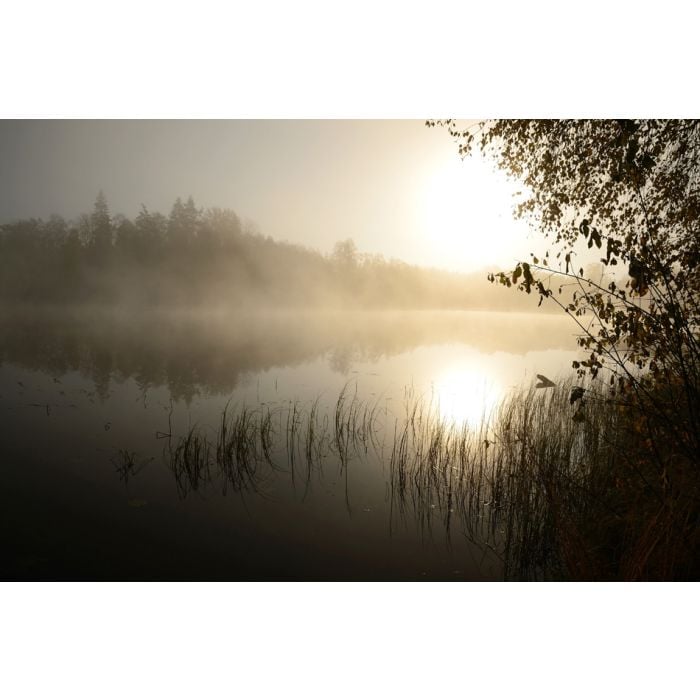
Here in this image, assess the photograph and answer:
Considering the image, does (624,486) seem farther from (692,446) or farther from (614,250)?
(614,250)

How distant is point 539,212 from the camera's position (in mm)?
5422

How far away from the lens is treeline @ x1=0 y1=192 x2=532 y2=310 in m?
20.5

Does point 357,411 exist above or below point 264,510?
above

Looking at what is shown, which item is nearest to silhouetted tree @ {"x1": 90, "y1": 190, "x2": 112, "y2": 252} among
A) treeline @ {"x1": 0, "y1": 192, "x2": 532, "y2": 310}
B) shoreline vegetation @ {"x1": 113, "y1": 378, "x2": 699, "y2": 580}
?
treeline @ {"x1": 0, "y1": 192, "x2": 532, "y2": 310}

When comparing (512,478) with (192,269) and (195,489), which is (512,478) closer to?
(195,489)

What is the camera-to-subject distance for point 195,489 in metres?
4.87

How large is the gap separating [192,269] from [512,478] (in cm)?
2666

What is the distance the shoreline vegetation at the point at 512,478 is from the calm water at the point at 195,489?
7 cm

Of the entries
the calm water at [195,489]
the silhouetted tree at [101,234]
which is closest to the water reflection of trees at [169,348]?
the calm water at [195,489]

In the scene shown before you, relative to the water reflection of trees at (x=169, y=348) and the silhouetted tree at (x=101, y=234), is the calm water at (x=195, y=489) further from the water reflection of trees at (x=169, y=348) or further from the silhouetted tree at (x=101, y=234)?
the silhouetted tree at (x=101, y=234)

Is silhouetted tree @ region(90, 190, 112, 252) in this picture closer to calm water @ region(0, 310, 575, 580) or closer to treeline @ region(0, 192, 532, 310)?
treeline @ region(0, 192, 532, 310)

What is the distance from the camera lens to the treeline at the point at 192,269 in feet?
67.4
